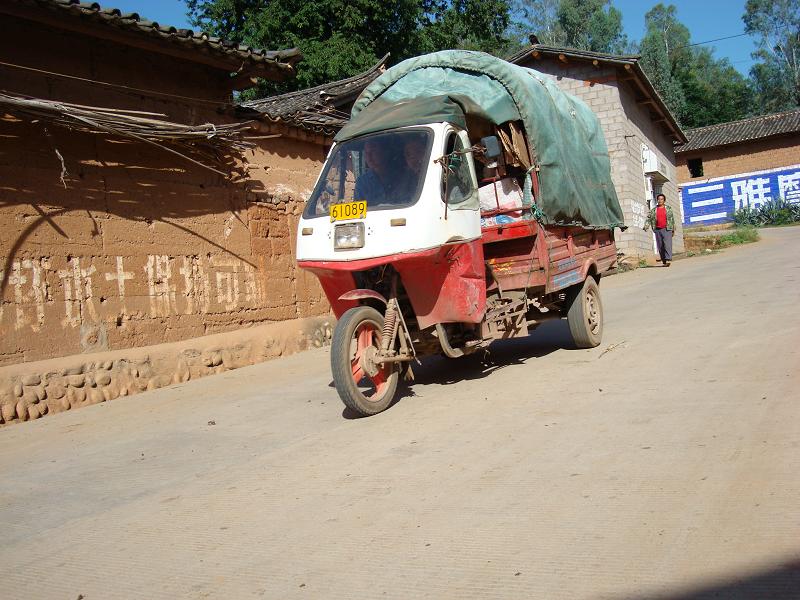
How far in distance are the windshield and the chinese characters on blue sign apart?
130ft

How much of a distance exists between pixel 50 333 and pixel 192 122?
12.3 ft

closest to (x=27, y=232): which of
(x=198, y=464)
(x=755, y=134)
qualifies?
(x=198, y=464)

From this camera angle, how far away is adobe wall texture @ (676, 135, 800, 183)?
134ft

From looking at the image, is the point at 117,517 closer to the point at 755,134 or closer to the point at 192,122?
the point at 192,122

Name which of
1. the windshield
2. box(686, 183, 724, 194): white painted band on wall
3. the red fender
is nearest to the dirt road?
the red fender

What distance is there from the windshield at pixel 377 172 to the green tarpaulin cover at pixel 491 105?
0.45 feet

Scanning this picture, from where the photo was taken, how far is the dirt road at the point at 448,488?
3.23 meters

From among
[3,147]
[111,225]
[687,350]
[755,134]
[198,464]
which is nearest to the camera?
[198,464]

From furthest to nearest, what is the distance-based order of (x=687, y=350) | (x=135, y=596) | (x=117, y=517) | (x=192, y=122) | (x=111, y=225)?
1. (x=192, y=122)
2. (x=111, y=225)
3. (x=687, y=350)
4. (x=117, y=517)
5. (x=135, y=596)

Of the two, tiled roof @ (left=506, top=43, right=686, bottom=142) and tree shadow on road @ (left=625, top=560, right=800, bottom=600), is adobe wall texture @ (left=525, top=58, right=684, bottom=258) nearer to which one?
tiled roof @ (left=506, top=43, right=686, bottom=142)

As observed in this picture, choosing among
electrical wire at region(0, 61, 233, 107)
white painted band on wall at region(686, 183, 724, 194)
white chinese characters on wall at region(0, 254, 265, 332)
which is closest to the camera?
white chinese characters on wall at region(0, 254, 265, 332)

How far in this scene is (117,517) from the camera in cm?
449

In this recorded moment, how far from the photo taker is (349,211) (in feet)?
21.4

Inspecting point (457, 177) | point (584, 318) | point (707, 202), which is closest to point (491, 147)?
point (457, 177)
